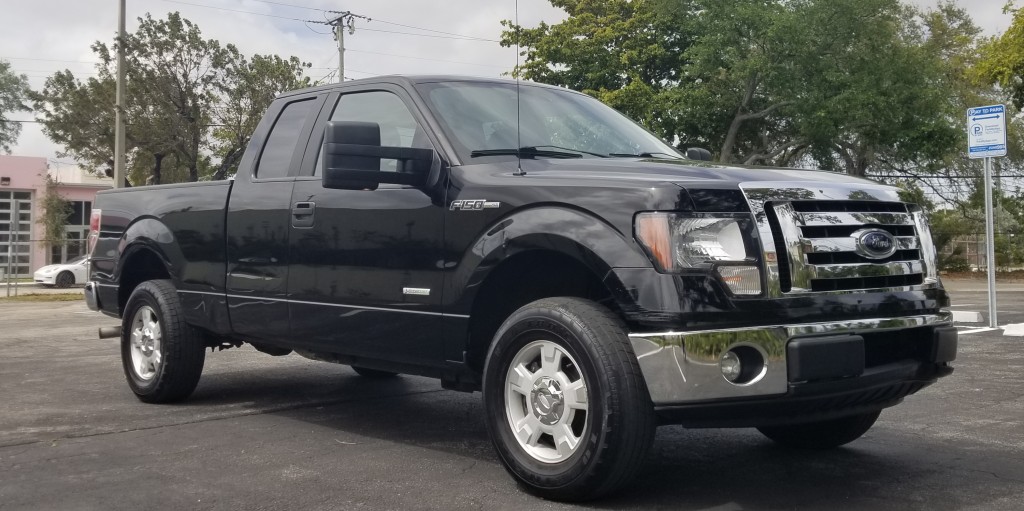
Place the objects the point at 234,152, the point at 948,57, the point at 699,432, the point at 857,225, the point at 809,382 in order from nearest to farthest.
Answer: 1. the point at 809,382
2. the point at 857,225
3. the point at 699,432
4. the point at 234,152
5. the point at 948,57

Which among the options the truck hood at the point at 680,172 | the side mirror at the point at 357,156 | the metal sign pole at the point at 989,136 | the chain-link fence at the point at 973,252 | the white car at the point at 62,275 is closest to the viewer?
the truck hood at the point at 680,172

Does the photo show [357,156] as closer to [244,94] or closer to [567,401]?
[567,401]

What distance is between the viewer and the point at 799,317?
3.89m

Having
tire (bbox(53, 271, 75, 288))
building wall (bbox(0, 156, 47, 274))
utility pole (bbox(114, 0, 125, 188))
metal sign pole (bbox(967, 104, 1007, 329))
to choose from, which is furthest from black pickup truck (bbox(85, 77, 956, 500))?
building wall (bbox(0, 156, 47, 274))

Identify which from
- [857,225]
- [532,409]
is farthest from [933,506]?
[532,409]

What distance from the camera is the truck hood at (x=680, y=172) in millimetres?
4047

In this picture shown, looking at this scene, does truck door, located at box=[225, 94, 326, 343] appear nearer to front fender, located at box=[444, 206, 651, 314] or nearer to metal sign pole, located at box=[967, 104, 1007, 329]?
front fender, located at box=[444, 206, 651, 314]

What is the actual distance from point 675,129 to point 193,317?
3344 centimetres

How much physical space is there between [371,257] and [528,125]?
1.06 m

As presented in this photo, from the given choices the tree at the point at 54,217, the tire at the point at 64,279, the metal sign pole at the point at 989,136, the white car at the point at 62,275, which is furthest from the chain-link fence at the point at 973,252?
the tree at the point at 54,217

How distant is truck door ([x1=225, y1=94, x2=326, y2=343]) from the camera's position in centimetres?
577

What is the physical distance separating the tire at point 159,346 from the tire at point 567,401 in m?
3.02

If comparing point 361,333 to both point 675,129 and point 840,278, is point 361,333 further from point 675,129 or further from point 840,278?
point 675,129

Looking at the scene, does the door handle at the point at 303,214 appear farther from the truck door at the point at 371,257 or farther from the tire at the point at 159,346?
the tire at the point at 159,346
